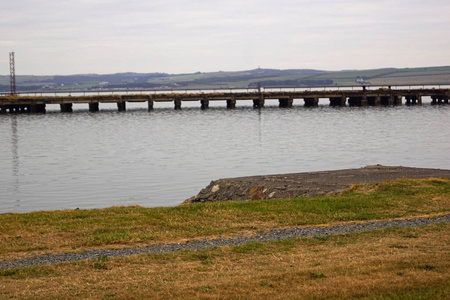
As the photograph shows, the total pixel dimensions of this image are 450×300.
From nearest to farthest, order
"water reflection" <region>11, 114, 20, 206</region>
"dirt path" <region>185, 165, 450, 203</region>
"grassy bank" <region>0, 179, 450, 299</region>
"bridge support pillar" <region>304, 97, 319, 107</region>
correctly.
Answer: "grassy bank" <region>0, 179, 450, 299</region>, "dirt path" <region>185, 165, 450, 203</region>, "water reflection" <region>11, 114, 20, 206</region>, "bridge support pillar" <region>304, 97, 319, 107</region>

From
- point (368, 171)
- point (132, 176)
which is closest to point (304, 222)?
point (368, 171)

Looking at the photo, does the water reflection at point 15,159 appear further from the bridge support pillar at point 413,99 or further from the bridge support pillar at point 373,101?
the bridge support pillar at point 413,99

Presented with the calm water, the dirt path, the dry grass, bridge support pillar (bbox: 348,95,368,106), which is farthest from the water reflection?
bridge support pillar (bbox: 348,95,368,106)

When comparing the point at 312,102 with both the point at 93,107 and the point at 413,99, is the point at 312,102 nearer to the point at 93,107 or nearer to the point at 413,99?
the point at 413,99

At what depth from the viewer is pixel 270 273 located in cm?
1262

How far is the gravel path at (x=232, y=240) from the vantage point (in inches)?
595

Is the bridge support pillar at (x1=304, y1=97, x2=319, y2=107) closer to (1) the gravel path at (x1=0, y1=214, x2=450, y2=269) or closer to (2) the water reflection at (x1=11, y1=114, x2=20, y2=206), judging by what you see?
(2) the water reflection at (x1=11, y1=114, x2=20, y2=206)

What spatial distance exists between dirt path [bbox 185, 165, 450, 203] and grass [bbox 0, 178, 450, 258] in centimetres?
260

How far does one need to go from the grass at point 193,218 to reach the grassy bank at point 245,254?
32mm

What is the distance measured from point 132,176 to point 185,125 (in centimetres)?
5025

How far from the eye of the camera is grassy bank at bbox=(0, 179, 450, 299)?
1146cm

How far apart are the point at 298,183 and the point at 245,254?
12.5m

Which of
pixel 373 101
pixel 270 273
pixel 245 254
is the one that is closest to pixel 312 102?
pixel 373 101

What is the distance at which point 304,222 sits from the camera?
61.5 ft
